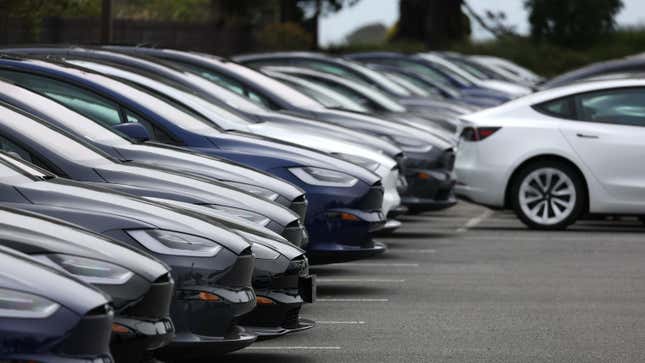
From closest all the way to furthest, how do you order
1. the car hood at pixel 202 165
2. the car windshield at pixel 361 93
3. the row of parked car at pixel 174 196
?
1. the row of parked car at pixel 174 196
2. the car hood at pixel 202 165
3. the car windshield at pixel 361 93

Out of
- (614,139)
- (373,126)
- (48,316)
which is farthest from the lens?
(373,126)

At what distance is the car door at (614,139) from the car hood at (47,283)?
1035 cm

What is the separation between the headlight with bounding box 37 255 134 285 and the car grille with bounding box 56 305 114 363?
0.64m

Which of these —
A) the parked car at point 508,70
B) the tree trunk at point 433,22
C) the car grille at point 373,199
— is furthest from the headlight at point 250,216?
the tree trunk at point 433,22

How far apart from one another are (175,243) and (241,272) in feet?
1.09

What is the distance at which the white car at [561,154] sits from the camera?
15.7m

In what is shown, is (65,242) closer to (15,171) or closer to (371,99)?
(15,171)

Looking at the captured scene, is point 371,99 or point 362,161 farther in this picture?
point 371,99

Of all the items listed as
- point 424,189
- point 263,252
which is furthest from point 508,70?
point 263,252

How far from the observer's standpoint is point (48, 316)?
220 inches

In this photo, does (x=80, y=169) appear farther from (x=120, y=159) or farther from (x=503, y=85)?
(x=503, y=85)

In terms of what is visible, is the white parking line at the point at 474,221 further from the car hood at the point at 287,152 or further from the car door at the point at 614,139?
the car hood at the point at 287,152

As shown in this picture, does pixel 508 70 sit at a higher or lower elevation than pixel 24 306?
lower

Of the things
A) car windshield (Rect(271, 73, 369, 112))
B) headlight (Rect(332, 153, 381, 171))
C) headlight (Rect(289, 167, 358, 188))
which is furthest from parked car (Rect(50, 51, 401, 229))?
car windshield (Rect(271, 73, 369, 112))
